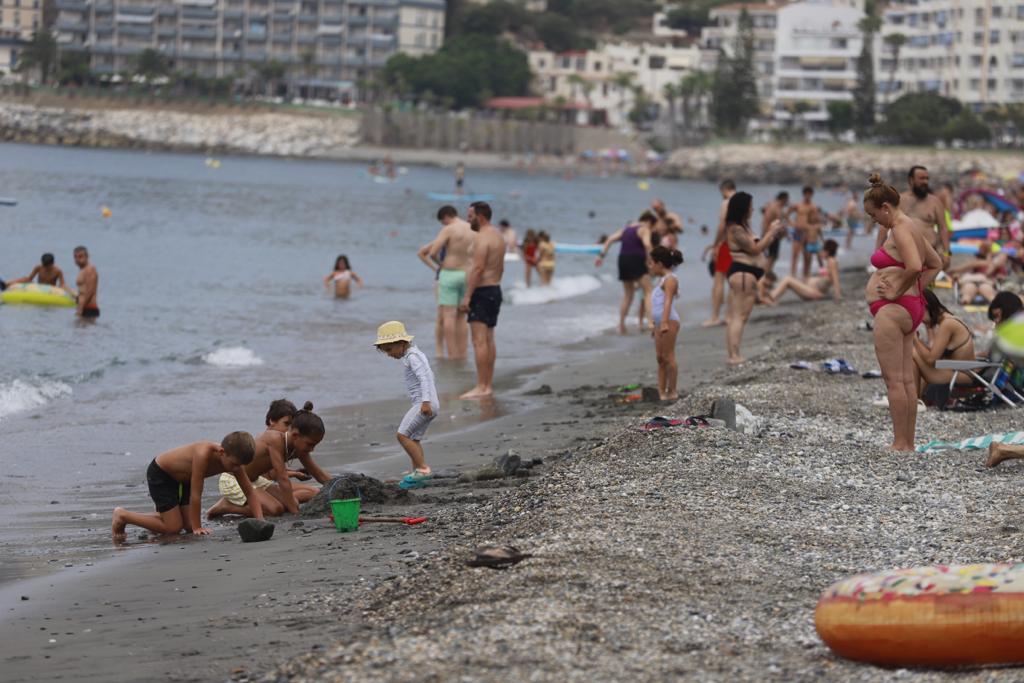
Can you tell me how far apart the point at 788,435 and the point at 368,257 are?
28.9 m

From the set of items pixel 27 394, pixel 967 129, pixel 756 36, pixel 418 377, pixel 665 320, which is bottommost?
pixel 27 394

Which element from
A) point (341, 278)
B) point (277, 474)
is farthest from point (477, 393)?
point (341, 278)

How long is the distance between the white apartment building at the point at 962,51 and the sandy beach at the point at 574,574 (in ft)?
336

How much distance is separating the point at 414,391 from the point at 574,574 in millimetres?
3394

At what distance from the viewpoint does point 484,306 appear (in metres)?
12.2

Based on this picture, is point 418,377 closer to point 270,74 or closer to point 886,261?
point 886,261

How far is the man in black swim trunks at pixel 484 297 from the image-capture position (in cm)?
1198

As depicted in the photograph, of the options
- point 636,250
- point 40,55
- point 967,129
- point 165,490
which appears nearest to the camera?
point 165,490

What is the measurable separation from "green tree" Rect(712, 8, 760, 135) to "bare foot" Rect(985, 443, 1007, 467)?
11289 cm

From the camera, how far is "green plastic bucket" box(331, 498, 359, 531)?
23.7 feet

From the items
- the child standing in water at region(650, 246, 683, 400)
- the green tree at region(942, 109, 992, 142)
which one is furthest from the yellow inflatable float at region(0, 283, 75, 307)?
the green tree at region(942, 109, 992, 142)

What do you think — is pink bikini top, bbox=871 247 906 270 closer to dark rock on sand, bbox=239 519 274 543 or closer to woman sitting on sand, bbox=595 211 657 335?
dark rock on sand, bbox=239 519 274 543

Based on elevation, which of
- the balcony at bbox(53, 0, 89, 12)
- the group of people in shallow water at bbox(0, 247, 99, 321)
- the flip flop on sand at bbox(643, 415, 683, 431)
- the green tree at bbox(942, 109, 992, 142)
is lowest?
the group of people in shallow water at bbox(0, 247, 99, 321)

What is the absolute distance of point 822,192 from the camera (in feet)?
321
